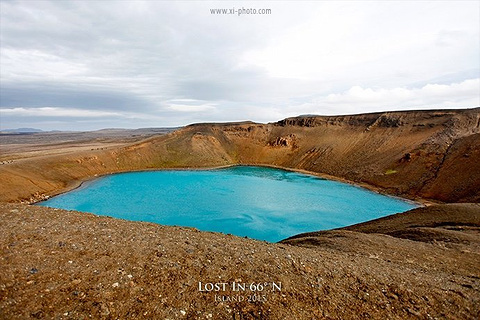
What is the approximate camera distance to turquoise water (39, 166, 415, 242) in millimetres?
25922

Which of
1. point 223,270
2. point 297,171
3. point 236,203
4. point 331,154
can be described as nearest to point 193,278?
point 223,270

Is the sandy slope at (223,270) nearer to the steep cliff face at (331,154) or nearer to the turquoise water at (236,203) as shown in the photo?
the turquoise water at (236,203)

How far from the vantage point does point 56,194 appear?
35.2 m

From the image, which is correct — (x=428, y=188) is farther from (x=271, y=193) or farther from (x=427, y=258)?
(x=427, y=258)

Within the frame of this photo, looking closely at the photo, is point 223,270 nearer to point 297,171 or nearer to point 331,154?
point 297,171

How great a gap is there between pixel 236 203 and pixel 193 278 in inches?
1078

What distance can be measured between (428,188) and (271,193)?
21.9 meters

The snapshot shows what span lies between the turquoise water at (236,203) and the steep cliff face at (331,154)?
5.48 metres

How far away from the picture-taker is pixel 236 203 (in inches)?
1302

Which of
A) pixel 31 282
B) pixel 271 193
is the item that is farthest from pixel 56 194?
pixel 31 282

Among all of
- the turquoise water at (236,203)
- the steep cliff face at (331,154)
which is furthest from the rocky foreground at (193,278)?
the steep cliff face at (331,154)

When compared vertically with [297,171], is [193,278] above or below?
above

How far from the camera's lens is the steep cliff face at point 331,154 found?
35.6 m

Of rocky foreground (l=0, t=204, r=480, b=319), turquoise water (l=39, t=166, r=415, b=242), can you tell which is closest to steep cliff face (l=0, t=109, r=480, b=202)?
turquoise water (l=39, t=166, r=415, b=242)
